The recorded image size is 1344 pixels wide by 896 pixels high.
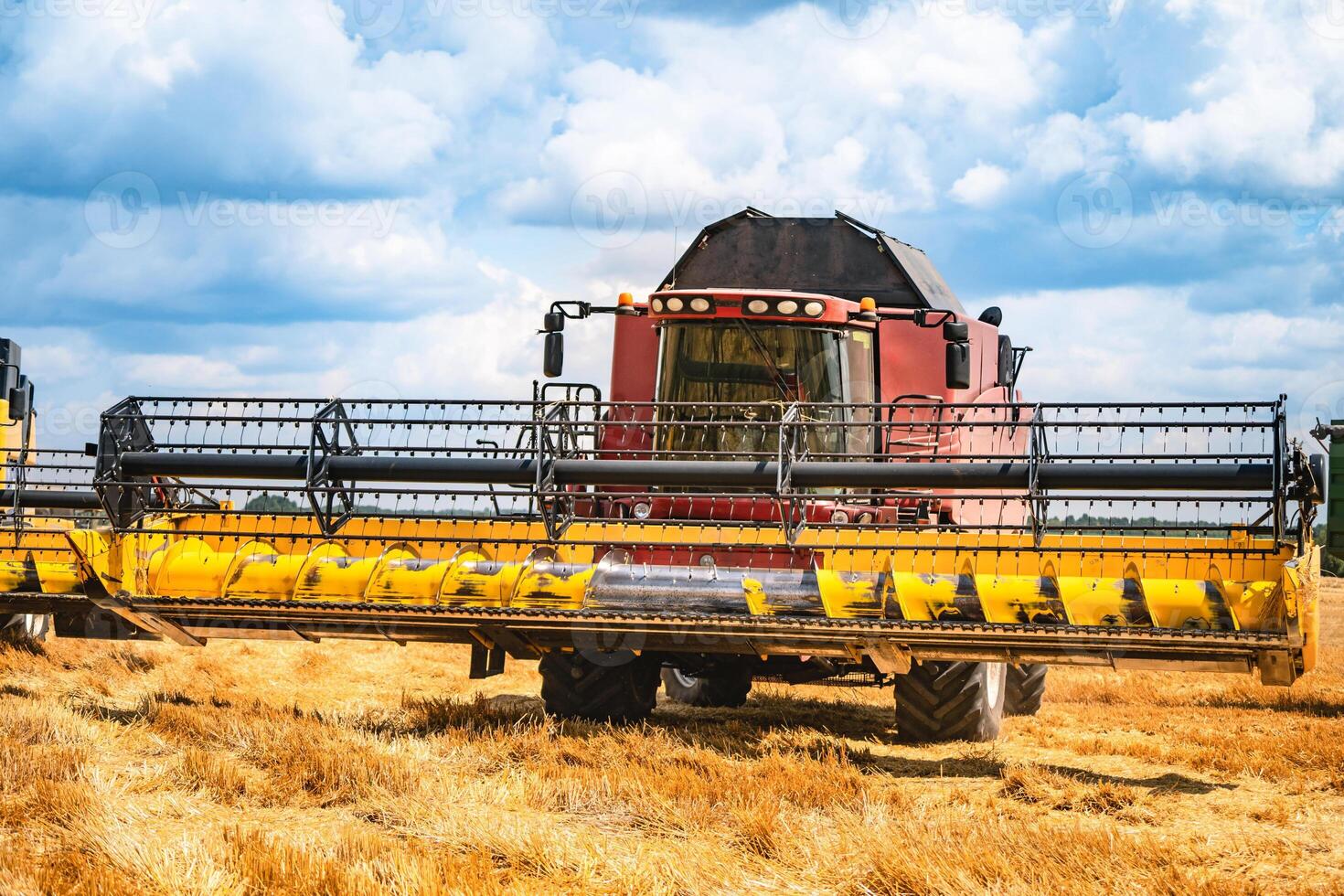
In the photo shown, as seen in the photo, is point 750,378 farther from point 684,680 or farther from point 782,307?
point 684,680

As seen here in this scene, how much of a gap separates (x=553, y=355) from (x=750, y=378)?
1477 millimetres

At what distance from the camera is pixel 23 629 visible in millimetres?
12680

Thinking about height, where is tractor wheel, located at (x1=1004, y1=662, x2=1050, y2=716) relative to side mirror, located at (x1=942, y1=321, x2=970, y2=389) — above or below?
below

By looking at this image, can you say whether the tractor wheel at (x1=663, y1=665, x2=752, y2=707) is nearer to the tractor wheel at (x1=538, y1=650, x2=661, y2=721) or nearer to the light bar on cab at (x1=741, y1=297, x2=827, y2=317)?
the tractor wheel at (x1=538, y1=650, x2=661, y2=721)

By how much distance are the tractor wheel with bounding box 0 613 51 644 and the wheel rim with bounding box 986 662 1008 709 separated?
8434mm

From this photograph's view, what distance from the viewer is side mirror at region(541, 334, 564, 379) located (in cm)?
980

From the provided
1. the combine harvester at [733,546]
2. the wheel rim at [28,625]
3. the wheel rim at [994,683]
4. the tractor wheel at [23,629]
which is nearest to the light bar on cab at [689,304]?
the combine harvester at [733,546]

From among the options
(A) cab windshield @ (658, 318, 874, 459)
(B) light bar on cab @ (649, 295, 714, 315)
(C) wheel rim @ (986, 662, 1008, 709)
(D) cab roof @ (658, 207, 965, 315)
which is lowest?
(C) wheel rim @ (986, 662, 1008, 709)

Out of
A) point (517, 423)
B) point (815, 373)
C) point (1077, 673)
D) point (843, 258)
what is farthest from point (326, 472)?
point (1077, 673)

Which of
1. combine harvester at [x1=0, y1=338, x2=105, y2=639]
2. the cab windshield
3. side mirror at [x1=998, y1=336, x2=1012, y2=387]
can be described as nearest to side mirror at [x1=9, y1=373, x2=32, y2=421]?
combine harvester at [x1=0, y1=338, x2=105, y2=639]

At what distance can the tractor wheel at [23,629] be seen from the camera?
12398mm

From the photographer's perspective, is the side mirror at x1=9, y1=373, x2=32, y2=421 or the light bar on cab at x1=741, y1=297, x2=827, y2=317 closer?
the light bar on cab at x1=741, y1=297, x2=827, y2=317

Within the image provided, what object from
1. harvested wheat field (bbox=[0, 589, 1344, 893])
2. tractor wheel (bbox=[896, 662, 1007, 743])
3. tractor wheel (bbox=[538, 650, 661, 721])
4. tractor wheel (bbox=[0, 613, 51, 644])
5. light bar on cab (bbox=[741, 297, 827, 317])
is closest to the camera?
harvested wheat field (bbox=[0, 589, 1344, 893])

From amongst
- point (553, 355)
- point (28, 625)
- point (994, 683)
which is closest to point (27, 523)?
point (28, 625)
